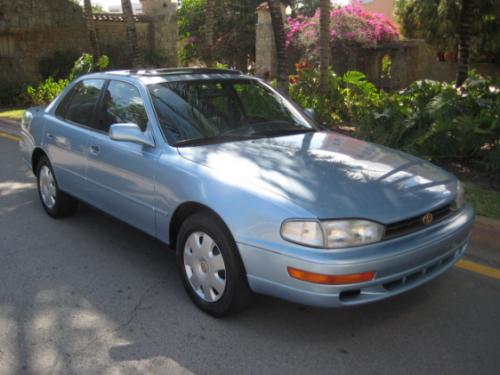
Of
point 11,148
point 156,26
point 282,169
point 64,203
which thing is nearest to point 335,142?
point 282,169

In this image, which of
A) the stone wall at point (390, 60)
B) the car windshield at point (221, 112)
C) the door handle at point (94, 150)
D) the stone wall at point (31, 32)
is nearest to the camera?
the car windshield at point (221, 112)

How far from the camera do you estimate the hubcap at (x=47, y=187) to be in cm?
568

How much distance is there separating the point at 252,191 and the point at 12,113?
11.9m

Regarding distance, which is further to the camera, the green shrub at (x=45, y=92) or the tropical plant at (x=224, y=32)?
the tropical plant at (x=224, y=32)

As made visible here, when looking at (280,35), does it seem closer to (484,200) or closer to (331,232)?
(484,200)

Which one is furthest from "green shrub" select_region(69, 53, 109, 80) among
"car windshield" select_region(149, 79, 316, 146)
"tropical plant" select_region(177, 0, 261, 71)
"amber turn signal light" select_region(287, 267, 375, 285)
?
"amber turn signal light" select_region(287, 267, 375, 285)

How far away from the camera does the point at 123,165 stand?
172 inches

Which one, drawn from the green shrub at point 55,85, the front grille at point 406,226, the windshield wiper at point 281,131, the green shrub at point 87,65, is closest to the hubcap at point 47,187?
the windshield wiper at point 281,131

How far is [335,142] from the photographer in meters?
4.48

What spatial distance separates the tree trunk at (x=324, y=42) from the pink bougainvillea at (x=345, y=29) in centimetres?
645

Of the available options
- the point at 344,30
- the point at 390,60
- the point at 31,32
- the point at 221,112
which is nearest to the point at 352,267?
the point at 221,112

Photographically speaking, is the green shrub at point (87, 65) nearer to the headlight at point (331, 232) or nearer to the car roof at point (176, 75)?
the car roof at point (176, 75)

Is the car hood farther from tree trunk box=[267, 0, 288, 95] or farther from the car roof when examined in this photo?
tree trunk box=[267, 0, 288, 95]

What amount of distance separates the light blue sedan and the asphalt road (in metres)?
0.30
